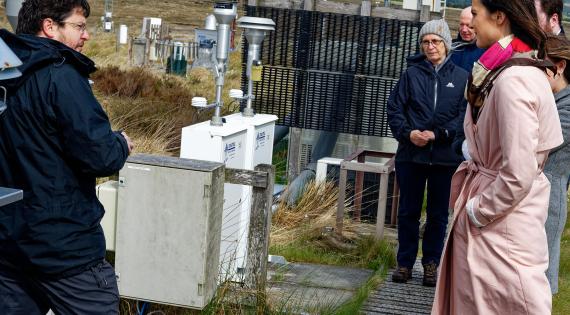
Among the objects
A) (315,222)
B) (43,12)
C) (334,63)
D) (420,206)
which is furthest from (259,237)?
(334,63)

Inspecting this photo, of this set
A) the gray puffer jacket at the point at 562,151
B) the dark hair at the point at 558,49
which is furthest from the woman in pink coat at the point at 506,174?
the gray puffer jacket at the point at 562,151

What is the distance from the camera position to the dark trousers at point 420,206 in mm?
7957

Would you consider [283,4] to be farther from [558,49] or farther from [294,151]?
[558,49]

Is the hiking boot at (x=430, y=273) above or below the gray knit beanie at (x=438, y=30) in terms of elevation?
below

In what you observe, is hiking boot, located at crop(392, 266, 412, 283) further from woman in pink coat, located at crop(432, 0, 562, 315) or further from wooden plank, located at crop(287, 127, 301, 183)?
wooden plank, located at crop(287, 127, 301, 183)

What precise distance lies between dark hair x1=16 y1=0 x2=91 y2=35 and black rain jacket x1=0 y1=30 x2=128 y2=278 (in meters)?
0.13

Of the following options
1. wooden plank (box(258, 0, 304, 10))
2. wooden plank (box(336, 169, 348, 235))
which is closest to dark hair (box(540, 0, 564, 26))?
wooden plank (box(336, 169, 348, 235))

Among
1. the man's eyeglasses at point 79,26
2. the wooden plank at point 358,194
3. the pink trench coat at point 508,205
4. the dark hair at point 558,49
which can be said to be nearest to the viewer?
the pink trench coat at point 508,205

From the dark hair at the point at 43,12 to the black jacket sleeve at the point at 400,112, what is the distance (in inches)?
144

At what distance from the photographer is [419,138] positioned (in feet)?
25.3

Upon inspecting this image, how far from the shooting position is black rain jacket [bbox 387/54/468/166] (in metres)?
7.83

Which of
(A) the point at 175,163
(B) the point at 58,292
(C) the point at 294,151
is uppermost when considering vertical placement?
(A) the point at 175,163

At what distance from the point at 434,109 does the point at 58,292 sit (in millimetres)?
3977

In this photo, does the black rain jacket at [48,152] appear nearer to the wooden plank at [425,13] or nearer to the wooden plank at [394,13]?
the wooden plank at [425,13]
